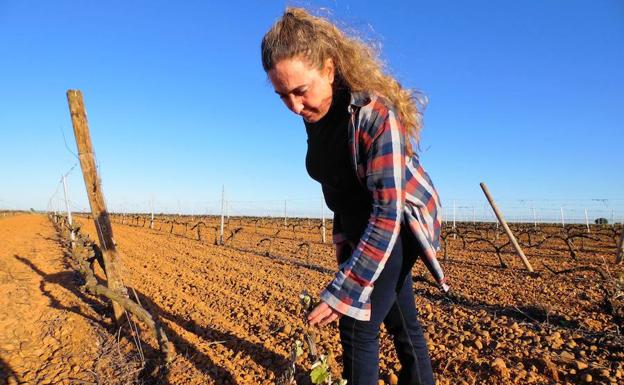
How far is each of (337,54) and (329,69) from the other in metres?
0.05

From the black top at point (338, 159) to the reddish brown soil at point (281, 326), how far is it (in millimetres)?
1742

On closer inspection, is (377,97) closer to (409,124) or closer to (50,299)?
(409,124)

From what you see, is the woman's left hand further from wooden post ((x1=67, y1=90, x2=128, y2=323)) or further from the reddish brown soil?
wooden post ((x1=67, y1=90, x2=128, y2=323))

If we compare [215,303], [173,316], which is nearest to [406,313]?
[173,316]

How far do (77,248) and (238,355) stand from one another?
3.49 metres

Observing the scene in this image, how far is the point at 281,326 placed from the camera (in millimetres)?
3709

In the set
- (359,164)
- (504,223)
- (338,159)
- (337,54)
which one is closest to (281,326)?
(338,159)

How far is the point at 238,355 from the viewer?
10.3 ft

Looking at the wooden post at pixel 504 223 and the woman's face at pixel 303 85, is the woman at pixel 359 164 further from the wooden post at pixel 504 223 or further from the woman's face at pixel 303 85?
the wooden post at pixel 504 223

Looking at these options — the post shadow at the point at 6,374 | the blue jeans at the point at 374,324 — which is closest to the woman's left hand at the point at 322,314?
the blue jeans at the point at 374,324

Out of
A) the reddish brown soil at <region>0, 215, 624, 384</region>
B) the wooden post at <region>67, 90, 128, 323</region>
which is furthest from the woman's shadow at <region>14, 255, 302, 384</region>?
the wooden post at <region>67, 90, 128, 323</region>

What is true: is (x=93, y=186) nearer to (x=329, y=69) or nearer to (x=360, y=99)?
(x=329, y=69)

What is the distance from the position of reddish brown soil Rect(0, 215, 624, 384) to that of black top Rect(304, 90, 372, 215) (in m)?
1.74

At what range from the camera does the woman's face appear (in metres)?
1.23
